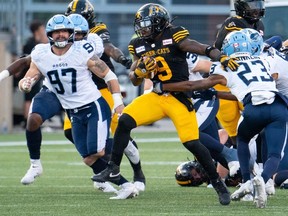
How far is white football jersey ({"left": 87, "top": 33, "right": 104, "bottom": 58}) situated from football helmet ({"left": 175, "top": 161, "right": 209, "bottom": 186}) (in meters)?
1.53

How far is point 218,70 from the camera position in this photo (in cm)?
952

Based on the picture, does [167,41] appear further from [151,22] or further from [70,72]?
[70,72]

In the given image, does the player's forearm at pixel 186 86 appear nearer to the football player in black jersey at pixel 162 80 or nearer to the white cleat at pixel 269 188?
the football player in black jersey at pixel 162 80

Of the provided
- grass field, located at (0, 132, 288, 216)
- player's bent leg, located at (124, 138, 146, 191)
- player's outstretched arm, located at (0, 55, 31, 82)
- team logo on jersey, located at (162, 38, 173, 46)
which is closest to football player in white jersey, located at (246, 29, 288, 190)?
grass field, located at (0, 132, 288, 216)

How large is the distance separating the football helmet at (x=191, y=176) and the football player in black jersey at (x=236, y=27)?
17.8 inches

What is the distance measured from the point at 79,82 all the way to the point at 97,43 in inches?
16.5

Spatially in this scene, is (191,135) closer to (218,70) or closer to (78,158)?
(218,70)

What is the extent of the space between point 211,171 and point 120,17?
1329 centimetres

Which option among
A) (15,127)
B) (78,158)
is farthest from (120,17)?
(78,158)

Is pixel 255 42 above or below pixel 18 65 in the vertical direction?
above

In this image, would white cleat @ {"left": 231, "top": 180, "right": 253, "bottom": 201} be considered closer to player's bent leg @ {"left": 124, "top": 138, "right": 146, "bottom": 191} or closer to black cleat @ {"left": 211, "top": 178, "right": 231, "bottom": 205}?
black cleat @ {"left": 211, "top": 178, "right": 231, "bottom": 205}

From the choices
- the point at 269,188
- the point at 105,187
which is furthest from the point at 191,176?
the point at 269,188

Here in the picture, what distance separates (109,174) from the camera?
9.73 metres

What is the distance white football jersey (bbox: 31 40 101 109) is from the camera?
10.1m
